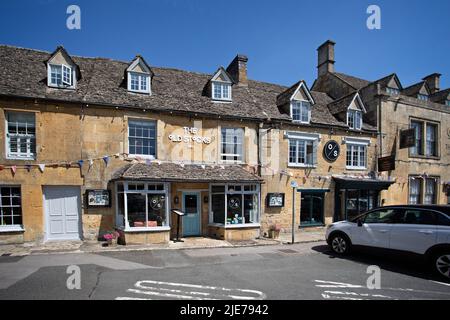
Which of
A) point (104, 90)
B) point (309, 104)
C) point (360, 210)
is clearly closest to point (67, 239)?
point (104, 90)

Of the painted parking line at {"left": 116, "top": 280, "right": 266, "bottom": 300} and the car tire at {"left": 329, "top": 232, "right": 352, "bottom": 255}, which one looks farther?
the car tire at {"left": 329, "top": 232, "right": 352, "bottom": 255}

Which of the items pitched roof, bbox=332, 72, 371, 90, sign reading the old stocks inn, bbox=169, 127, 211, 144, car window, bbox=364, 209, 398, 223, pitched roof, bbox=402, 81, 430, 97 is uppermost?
pitched roof, bbox=332, 72, 371, 90

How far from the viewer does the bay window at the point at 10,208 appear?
35.3 feet

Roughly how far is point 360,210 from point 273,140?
7.81 meters

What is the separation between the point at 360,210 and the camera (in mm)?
16266

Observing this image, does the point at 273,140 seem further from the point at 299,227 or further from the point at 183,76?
the point at 183,76

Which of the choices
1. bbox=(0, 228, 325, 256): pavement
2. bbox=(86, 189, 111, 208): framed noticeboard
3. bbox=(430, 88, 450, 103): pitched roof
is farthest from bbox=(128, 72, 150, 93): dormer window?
bbox=(430, 88, 450, 103): pitched roof

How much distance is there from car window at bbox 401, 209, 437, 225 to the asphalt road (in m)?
1.26

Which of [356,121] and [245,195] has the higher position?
[356,121]

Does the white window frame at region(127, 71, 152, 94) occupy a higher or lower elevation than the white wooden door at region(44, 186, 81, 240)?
higher

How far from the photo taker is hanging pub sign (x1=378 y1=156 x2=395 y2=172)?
52.0 feet

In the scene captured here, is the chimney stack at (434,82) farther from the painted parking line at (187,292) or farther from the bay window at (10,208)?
the bay window at (10,208)

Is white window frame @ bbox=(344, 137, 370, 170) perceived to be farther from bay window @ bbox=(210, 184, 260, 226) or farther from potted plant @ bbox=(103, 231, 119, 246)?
potted plant @ bbox=(103, 231, 119, 246)
